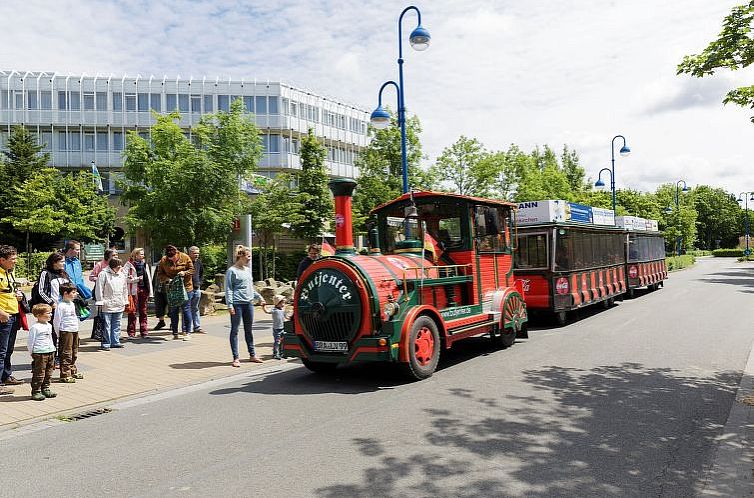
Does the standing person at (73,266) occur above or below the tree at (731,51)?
below

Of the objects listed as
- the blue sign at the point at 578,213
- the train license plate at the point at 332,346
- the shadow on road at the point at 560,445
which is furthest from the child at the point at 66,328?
the blue sign at the point at 578,213

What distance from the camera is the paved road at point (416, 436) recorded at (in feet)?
14.3

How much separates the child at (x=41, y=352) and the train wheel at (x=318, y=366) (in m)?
3.20

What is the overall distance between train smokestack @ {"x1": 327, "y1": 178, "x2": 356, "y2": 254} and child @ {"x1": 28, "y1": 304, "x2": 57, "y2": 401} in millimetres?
3709

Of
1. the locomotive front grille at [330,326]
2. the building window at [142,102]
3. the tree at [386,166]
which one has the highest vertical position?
the building window at [142,102]

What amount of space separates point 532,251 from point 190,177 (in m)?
9.87

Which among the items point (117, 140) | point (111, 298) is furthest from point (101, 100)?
point (111, 298)

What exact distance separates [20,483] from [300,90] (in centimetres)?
4795

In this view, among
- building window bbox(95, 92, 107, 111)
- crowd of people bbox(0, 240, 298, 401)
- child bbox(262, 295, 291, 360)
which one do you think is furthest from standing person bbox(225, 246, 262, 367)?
building window bbox(95, 92, 107, 111)

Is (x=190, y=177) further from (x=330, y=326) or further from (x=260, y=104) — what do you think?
(x=260, y=104)

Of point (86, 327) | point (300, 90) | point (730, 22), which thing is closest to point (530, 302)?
point (730, 22)

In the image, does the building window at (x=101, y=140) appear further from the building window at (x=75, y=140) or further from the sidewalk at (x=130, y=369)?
the sidewalk at (x=130, y=369)

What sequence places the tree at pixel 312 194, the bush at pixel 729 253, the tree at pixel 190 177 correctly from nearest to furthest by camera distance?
the tree at pixel 190 177 → the tree at pixel 312 194 → the bush at pixel 729 253

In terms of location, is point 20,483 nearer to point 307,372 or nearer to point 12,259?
point 12,259
